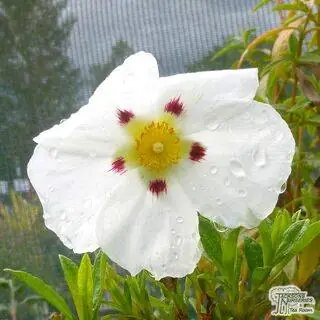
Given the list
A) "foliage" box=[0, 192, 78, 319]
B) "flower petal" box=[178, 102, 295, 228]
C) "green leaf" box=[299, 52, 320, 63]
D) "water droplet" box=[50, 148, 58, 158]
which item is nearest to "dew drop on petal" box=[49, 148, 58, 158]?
"water droplet" box=[50, 148, 58, 158]

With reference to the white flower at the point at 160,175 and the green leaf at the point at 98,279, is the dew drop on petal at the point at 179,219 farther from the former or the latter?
the green leaf at the point at 98,279

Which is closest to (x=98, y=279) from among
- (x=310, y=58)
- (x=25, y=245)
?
(x=310, y=58)

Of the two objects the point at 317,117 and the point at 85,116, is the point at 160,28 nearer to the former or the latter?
the point at 317,117

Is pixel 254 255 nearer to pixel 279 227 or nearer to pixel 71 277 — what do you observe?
pixel 279 227

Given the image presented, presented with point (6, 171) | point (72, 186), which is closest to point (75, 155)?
point (72, 186)

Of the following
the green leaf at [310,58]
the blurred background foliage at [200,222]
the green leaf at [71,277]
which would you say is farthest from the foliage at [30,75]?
the green leaf at [71,277]

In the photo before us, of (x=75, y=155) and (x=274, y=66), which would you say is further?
(x=274, y=66)

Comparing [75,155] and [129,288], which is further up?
[75,155]
